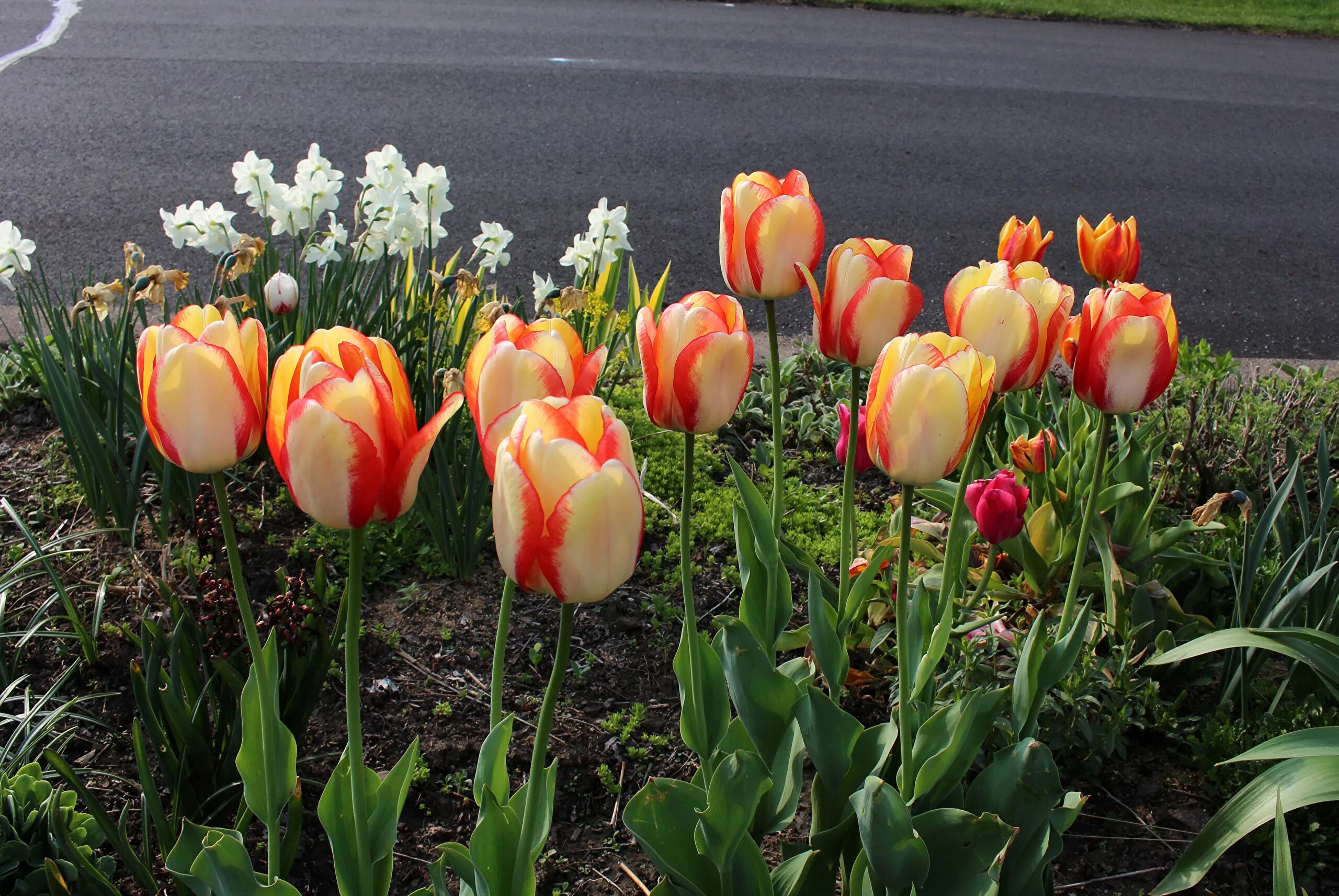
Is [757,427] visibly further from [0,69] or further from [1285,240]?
[0,69]

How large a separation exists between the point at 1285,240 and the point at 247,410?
601 centimetres

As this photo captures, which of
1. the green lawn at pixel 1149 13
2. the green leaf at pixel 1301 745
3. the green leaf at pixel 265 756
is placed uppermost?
the green lawn at pixel 1149 13

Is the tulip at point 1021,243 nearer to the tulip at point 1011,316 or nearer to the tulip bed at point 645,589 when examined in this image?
the tulip bed at point 645,589

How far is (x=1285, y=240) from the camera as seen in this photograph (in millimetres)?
5590

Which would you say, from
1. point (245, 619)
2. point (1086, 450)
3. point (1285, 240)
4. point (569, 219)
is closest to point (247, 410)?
point (245, 619)

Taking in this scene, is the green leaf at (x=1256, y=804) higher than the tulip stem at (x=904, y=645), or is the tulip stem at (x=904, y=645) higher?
the tulip stem at (x=904, y=645)

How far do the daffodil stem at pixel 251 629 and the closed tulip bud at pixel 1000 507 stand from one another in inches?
44.4

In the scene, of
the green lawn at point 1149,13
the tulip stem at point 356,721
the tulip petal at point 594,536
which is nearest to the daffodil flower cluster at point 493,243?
the tulip stem at point 356,721

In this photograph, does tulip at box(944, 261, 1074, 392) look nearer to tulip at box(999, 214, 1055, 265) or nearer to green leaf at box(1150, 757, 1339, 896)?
tulip at box(999, 214, 1055, 265)

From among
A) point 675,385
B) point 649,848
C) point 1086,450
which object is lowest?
point 649,848

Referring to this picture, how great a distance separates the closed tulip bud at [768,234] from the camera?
1464 mm

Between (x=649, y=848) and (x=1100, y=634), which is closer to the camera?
(x=649, y=848)

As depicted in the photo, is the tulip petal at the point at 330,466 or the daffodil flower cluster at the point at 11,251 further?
the daffodil flower cluster at the point at 11,251

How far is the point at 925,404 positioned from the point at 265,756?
34.1 inches
